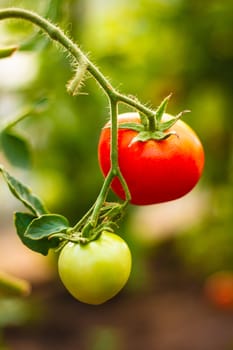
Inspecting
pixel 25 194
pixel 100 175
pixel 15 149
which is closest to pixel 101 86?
pixel 25 194

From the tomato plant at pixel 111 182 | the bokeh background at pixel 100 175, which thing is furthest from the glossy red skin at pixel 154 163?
the bokeh background at pixel 100 175

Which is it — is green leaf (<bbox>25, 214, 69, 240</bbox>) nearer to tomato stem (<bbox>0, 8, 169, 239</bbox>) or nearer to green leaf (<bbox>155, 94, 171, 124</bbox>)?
tomato stem (<bbox>0, 8, 169, 239</bbox>)

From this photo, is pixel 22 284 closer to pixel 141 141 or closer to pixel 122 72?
pixel 141 141

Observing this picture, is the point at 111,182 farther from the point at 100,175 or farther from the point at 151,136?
the point at 100,175

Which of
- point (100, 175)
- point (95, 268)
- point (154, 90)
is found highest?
point (154, 90)

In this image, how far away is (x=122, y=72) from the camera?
11.7 feet

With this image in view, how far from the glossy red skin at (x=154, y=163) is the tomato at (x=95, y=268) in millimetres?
80

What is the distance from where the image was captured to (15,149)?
4.04ft

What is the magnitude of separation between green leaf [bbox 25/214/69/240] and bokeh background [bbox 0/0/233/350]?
103 inches

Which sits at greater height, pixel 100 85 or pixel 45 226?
pixel 100 85

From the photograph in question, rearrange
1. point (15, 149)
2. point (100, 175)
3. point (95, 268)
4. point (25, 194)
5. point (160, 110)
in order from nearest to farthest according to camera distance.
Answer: point (95, 268)
point (160, 110)
point (25, 194)
point (15, 149)
point (100, 175)

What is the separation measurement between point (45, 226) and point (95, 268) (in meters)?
0.07

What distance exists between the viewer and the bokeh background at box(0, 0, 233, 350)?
147 inches

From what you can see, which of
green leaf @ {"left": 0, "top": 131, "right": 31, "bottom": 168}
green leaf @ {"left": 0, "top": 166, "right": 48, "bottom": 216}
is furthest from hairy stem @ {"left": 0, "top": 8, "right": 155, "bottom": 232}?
green leaf @ {"left": 0, "top": 131, "right": 31, "bottom": 168}
